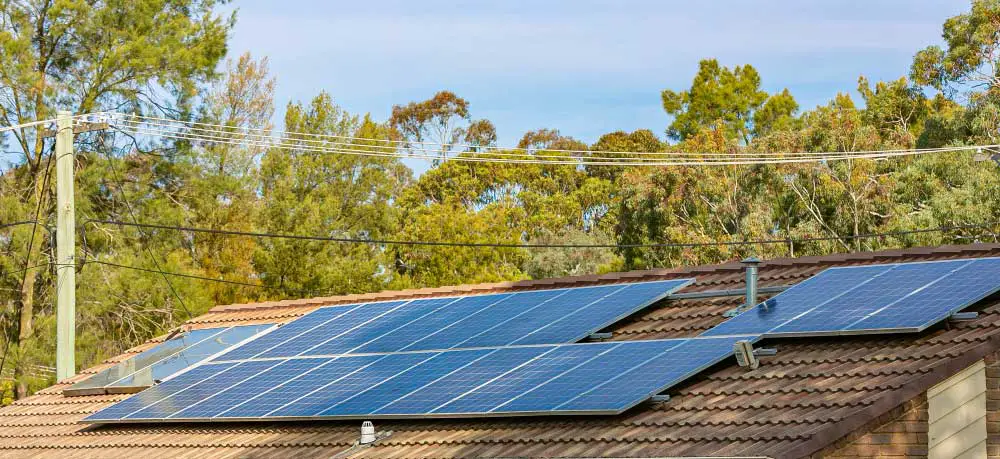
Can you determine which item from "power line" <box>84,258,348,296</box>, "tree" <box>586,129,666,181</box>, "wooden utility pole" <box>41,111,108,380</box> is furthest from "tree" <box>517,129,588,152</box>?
"wooden utility pole" <box>41,111,108,380</box>

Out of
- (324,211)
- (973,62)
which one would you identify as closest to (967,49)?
(973,62)

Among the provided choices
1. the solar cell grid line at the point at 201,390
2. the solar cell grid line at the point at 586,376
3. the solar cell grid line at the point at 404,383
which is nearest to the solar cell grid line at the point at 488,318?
the solar cell grid line at the point at 404,383

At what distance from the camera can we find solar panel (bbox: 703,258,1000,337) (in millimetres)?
12930

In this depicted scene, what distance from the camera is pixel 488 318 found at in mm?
17000

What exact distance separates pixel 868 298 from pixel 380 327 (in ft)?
22.0

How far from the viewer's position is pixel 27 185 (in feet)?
152

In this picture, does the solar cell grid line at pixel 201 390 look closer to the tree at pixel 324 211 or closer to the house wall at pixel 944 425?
the house wall at pixel 944 425

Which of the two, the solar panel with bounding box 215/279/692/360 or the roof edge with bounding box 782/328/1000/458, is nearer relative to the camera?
the roof edge with bounding box 782/328/1000/458

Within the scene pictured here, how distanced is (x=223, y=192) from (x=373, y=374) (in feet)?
127

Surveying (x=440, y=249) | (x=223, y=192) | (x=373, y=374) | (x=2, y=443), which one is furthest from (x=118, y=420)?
(x=440, y=249)

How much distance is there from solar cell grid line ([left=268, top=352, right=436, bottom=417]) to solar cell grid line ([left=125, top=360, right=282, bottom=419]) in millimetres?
1724

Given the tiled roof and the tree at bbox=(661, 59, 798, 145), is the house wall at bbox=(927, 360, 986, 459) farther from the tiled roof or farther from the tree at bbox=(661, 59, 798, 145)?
the tree at bbox=(661, 59, 798, 145)

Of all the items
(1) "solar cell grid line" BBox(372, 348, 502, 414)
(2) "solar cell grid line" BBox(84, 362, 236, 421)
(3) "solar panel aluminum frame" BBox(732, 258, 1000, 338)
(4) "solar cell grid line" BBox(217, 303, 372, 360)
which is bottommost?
(2) "solar cell grid line" BBox(84, 362, 236, 421)

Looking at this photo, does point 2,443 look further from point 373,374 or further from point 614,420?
point 614,420
